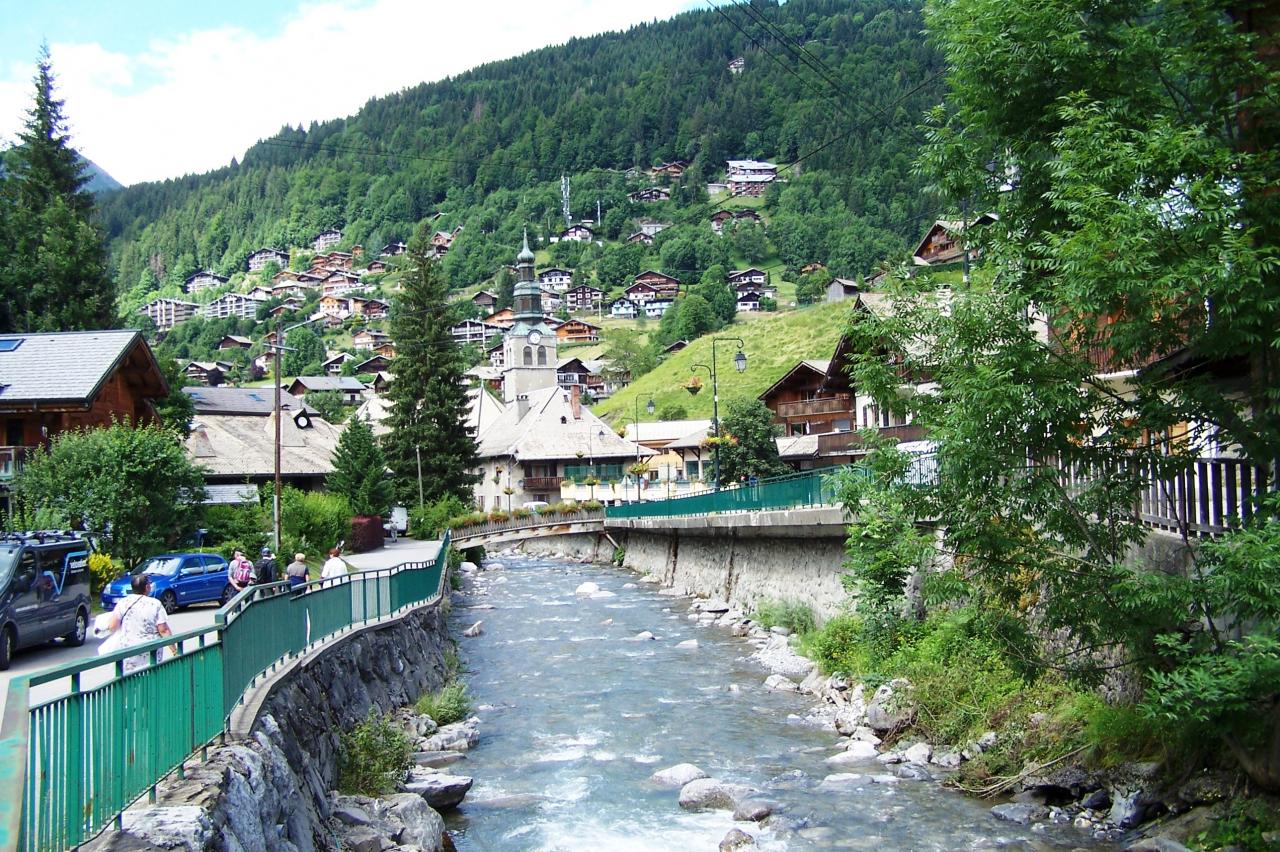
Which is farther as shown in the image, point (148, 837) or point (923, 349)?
point (923, 349)

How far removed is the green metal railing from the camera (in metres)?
29.9

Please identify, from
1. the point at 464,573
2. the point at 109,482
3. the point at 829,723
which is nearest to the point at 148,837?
the point at 829,723

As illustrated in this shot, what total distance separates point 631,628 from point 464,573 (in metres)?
24.2

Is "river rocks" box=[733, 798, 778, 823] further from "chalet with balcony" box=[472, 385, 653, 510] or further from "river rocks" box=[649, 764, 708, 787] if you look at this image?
"chalet with balcony" box=[472, 385, 653, 510]

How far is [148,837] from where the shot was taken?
7285 millimetres

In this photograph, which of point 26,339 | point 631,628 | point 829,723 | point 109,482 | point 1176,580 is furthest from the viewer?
point 26,339

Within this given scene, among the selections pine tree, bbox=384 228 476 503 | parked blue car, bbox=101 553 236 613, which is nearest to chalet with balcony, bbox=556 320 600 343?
pine tree, bbox=384 228 476 503

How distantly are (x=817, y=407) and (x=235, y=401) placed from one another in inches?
1676

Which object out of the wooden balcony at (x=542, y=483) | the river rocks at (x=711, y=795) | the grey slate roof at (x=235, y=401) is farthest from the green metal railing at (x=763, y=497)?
the grey slate roof at (x=235, y=401)

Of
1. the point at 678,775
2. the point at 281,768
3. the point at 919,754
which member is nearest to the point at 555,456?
the point at 678,775

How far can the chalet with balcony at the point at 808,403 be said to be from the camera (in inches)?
2263

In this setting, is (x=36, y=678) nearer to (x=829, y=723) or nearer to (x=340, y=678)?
(x=340, y=678)

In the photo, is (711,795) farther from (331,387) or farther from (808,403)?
(331,387)

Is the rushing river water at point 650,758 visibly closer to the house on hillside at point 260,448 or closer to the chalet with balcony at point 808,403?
the house on hillside at point 260,448
